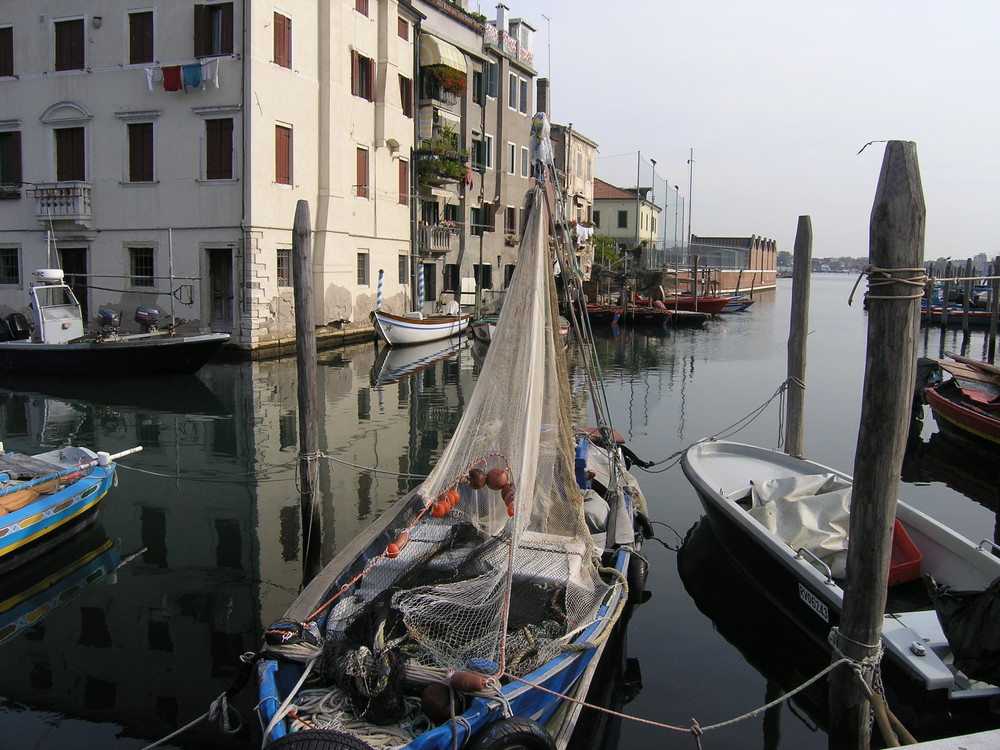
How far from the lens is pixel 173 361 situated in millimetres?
18625

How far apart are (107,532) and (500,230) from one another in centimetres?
2948

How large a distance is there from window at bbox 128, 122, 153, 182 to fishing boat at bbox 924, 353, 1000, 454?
65.2 ft

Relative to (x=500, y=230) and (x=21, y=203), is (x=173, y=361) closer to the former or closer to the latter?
(x=21, y=203)

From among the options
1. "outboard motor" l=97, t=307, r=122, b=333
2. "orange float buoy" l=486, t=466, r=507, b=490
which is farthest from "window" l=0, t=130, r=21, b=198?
"orange float buoy" l=486, t=466, r=507, b=490

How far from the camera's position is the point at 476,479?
6113 millimetres

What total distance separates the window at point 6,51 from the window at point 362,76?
9462 millimetres

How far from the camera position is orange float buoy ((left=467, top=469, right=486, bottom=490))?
6.08 meters

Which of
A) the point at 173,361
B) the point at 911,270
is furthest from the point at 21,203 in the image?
the point at 911,270

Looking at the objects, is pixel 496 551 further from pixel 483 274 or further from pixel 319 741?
pixel 483 274

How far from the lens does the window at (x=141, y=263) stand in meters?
22.3

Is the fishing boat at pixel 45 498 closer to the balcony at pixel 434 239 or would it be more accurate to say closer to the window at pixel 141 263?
the window at pixel 141 263

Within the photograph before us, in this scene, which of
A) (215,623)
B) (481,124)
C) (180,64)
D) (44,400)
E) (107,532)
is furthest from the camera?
(481,124)

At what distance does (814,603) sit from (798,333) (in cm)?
384

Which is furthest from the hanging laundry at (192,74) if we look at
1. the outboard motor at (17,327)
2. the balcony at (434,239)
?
the balcony at (434,239)
